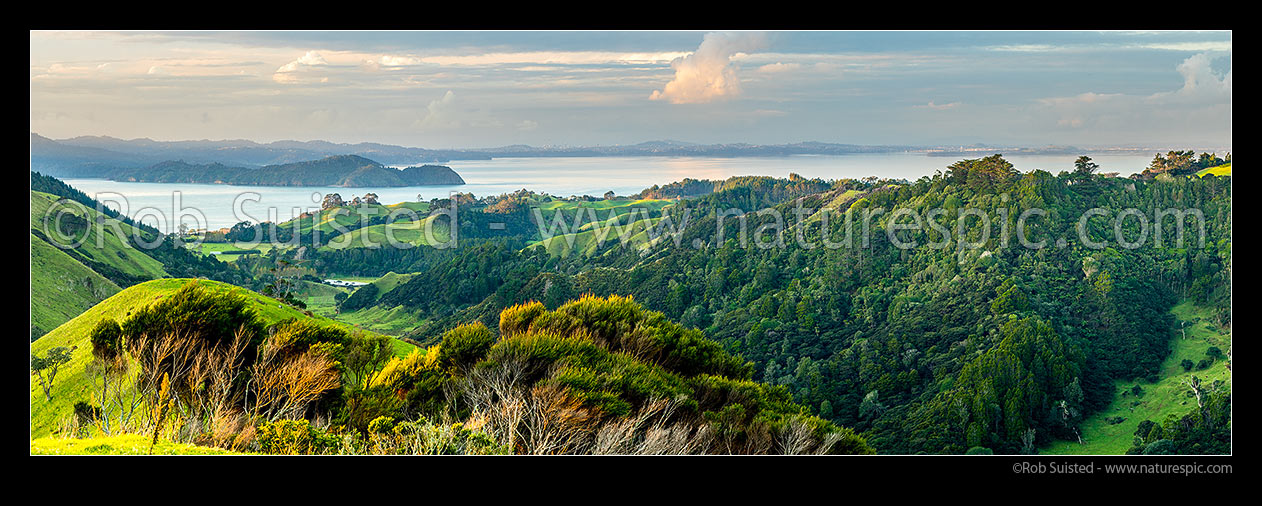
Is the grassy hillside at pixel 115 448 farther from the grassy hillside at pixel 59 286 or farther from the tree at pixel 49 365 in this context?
the grassy hillside at pixel 59 286

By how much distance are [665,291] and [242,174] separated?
48.2 metres

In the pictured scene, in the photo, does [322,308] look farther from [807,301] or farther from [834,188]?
[834,188]

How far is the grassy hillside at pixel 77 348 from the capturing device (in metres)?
20.8

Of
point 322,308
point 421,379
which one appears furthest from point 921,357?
point 322,308

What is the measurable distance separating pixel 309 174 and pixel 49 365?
7779 cm

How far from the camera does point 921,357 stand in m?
51.3

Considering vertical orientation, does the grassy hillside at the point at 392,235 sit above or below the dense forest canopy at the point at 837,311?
above

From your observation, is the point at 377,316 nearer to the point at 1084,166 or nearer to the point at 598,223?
the point at 598,223

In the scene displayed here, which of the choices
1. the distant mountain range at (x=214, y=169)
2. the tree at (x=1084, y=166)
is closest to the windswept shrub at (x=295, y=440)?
the distant mountain range at (x=214, y=169)

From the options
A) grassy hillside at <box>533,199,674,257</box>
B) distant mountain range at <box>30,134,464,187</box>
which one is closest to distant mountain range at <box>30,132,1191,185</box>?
distant mountain range at <box>30,134,464,187</box>

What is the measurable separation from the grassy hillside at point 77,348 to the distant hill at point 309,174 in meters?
40.4

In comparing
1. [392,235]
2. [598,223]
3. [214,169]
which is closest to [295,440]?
[214,169]

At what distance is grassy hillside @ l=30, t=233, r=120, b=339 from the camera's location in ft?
148

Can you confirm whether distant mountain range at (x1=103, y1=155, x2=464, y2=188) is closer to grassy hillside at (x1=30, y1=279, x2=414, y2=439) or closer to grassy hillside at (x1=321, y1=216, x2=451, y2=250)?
grassy hillside at (x1=321, y1=216, x2=451, y2=250)
